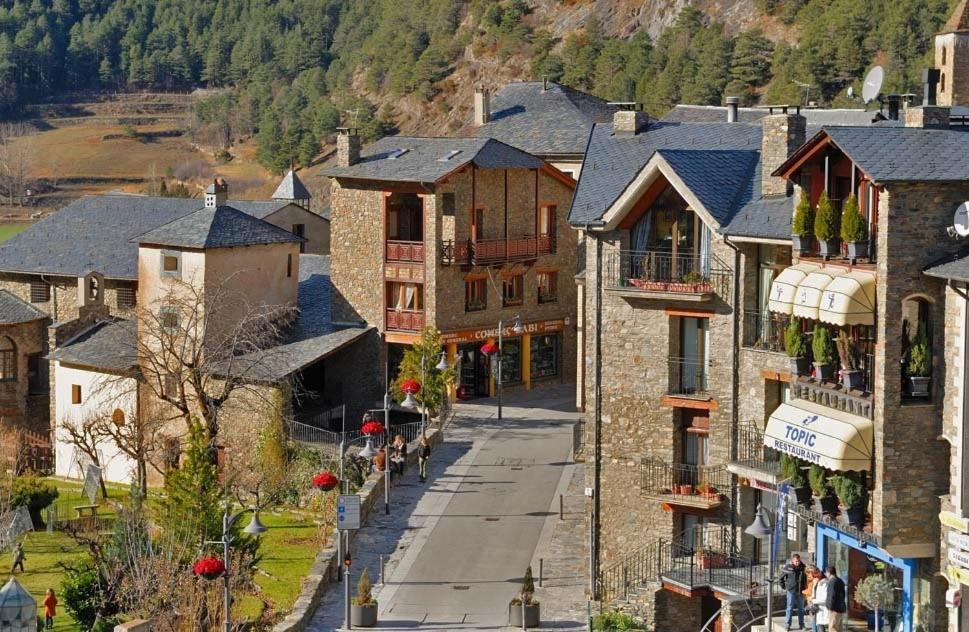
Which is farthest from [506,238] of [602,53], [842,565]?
[602,53]

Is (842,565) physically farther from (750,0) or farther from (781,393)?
(750,0)

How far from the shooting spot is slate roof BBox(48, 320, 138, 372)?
233 feet

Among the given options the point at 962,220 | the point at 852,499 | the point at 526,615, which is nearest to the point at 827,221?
the point at 962,220

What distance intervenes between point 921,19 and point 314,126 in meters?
67.6

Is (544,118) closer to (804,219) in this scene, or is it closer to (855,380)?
(804,219)

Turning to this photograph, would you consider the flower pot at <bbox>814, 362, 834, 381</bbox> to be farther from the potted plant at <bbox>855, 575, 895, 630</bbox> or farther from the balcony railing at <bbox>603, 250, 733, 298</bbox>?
the balcony railing at <bbox>603, 250, 733, 298</bbox>

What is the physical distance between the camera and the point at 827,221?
3922 cm

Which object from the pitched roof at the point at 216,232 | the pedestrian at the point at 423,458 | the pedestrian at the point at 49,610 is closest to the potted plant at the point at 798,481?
the pedestrian at the point at 423,458

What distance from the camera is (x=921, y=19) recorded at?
4466 inches

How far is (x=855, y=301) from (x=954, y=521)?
478 centimetres

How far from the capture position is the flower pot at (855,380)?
38.3 m

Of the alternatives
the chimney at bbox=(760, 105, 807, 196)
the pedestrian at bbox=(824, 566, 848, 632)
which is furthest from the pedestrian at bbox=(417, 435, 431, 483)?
the pedestrian at bbox=(824, 566, 848, 632)

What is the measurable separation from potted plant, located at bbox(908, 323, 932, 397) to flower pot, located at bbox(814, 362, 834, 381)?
119 inches

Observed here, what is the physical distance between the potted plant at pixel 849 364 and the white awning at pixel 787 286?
1411mm
